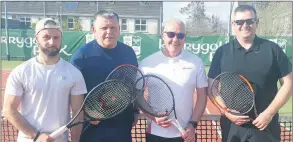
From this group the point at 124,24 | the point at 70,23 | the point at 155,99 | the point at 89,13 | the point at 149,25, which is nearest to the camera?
the point at 155,99

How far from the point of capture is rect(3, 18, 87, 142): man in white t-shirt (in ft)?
6.32

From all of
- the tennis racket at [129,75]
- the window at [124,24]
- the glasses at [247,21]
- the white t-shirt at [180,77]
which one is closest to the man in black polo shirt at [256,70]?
the glasses at [247,21]

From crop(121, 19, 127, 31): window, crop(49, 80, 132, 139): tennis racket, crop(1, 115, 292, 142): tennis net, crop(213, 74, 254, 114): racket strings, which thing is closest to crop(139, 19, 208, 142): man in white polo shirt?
crop(213, 74, 254, 114): racket strings

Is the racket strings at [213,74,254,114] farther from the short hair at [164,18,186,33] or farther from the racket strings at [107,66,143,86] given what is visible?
the racket strings at [107,66,143,86]

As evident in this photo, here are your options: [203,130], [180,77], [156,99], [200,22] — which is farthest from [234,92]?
[200,22]

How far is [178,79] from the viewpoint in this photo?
84.4 inches

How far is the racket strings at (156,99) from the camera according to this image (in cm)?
215

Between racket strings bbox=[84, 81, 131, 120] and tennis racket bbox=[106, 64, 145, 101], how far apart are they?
0.19 ft

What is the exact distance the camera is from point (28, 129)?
77.0 inches

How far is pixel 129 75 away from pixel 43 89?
55cm

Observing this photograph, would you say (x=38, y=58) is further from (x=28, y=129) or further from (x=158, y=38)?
(x=158, y=38)

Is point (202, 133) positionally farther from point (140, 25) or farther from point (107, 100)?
point (140, 25)

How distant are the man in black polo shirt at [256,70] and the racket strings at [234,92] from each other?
2.0 inches

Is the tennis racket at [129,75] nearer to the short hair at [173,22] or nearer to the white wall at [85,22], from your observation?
the short hair at [173,22]
